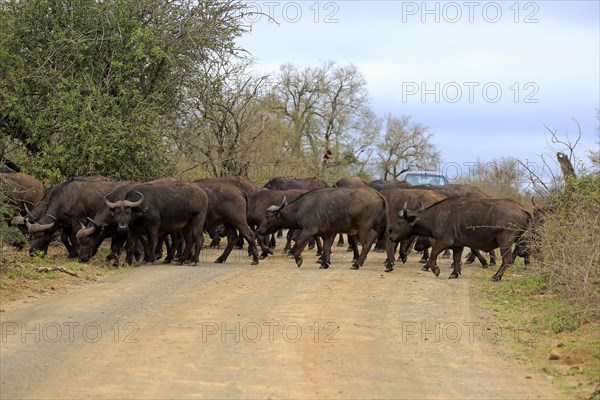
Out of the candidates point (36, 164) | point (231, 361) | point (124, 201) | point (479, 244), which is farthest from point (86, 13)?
point (231, 361)

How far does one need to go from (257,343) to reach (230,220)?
32.3 ft

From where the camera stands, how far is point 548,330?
12.3m

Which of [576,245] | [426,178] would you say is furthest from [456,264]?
[426,178]

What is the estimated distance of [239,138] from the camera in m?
34.3

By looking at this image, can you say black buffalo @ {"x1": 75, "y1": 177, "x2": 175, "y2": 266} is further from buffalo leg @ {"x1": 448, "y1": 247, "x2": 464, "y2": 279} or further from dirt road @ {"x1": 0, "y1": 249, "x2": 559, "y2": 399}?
buffalo leg @ {"x1": 448, "y1": 247, "x2": 464, "y2": 279}

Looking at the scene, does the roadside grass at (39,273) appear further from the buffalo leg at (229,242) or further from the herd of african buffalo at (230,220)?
the buffalo leg at (229,242)

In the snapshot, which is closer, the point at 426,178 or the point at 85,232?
the point at 85,232

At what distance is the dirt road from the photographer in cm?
860

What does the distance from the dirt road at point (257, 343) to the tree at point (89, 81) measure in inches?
360

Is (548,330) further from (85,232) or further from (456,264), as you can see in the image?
(85,232)

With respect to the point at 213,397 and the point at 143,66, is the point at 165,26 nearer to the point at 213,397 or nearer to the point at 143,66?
the point at 143,66

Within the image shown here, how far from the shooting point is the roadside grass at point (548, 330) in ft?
31.8

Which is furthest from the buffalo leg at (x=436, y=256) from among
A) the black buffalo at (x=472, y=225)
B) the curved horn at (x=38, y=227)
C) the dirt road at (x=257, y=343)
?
the curved horn at (x=38, y=227)

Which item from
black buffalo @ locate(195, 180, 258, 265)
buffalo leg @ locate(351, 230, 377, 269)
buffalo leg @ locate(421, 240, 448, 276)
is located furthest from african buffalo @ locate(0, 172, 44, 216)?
buffalo leg @ locate(421, 240, 448, 276)
